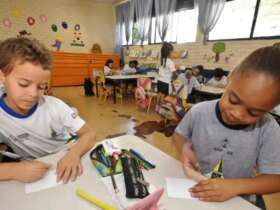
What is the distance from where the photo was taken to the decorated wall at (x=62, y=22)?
634 cm

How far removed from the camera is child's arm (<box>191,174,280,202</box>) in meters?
0.58

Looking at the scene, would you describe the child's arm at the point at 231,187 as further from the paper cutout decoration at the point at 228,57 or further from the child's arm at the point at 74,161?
the paper cutout decoration at the point at 228,57

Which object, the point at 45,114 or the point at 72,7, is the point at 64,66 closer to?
the point at 72,7

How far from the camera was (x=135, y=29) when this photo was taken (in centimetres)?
713

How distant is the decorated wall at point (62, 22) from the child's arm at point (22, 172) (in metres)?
6.49

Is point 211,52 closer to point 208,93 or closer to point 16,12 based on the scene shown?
point 208,93

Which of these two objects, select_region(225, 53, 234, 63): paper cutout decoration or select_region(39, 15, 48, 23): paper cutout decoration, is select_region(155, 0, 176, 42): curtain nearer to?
select_region(225, 53, 234, 63): paper cutout decoration

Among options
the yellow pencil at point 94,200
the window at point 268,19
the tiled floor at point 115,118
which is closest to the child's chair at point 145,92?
the tiled floor at point 115,118

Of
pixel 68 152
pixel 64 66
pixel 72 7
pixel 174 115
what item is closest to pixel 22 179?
pixel 68 152

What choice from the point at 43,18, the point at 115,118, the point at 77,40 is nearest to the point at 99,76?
the point at 115,118

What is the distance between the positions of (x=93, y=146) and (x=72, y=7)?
7706mm

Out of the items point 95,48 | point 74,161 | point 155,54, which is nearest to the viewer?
point 74,161

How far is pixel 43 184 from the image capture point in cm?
61

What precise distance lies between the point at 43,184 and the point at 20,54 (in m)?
0.51
